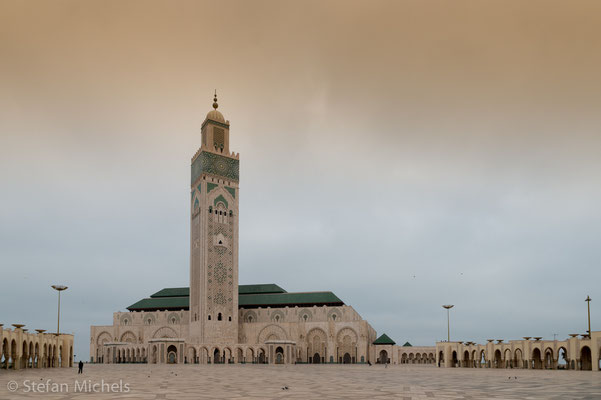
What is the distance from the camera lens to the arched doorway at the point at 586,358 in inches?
1702

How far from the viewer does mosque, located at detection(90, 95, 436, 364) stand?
71.6m

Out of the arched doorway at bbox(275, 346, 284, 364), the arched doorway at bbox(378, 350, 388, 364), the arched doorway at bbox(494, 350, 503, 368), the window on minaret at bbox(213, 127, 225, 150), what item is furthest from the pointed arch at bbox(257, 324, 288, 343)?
the arched doorway at bbox(494, 350, 503, 368)

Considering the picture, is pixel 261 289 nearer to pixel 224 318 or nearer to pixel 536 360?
pixel 224 318

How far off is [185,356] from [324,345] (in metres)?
18.3

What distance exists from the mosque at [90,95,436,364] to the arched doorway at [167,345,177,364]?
0.10m

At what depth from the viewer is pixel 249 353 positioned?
2867 inches

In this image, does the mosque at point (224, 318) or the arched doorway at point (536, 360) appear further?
the mosque at point (224, 318)

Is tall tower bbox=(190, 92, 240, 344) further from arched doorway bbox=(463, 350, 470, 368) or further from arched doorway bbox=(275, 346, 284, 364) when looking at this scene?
arched doorway bbox=(463, 350, 470, 368)

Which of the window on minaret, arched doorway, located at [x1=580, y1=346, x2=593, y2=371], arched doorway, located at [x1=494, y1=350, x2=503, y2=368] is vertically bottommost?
arched doorway, located at [x1=494, y1=350, x2=503, y2=368]

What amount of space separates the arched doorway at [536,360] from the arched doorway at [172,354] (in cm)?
4053

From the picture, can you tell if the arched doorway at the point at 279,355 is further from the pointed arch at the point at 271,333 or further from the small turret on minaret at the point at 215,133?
the small turret on minaret at the point at 215,133

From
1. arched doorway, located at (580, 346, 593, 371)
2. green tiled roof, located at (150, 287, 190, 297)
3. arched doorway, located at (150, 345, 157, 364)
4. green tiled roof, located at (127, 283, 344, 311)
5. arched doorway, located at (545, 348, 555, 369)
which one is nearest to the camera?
arched doorway, located at (580, 346, 593, 371)

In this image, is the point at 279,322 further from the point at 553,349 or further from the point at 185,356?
the point at 553,349

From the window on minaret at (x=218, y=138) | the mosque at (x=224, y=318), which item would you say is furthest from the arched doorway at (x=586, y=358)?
the window on minaret at (x=218, y=138)
